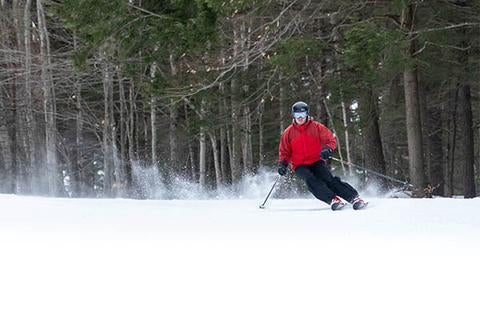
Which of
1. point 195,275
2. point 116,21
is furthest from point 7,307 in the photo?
point 116,21

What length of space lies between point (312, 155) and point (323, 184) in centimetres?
49

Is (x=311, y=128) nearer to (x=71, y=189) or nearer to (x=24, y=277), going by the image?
(x=24, y=277)

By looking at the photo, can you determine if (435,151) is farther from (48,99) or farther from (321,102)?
(48,99)

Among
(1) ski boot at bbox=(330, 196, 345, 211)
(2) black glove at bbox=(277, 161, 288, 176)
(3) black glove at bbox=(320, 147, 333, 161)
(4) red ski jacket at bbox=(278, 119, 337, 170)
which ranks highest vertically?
(4) red ski jacket at bbox=(278, 119, 337, 170)

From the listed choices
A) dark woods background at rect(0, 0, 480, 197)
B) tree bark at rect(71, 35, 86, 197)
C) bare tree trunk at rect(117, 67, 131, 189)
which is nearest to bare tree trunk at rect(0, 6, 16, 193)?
dark woods background at rect(0, 0, 480, 197)

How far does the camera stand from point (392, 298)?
3.66 meters

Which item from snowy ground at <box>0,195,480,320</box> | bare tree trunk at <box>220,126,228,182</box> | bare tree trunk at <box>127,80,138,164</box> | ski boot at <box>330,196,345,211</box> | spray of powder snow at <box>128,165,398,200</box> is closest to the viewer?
snowy ground at <box>0,195,480,320</box>

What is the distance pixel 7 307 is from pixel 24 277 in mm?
690

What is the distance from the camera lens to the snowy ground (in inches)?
139

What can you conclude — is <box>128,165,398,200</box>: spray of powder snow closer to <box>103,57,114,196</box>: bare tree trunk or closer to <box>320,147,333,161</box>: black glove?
Answer: <box>103,57,114,196</box>: bare tree trunk

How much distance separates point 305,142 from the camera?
955 cm

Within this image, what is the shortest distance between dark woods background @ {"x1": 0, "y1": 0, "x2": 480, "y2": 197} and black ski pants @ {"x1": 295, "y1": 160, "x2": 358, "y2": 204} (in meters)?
3.15

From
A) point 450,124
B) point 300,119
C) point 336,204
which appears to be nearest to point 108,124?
point 450,124

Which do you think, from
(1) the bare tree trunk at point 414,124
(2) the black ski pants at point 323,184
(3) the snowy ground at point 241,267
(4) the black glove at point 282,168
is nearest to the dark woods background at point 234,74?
(1) the bare tree trunk at point 414,124
